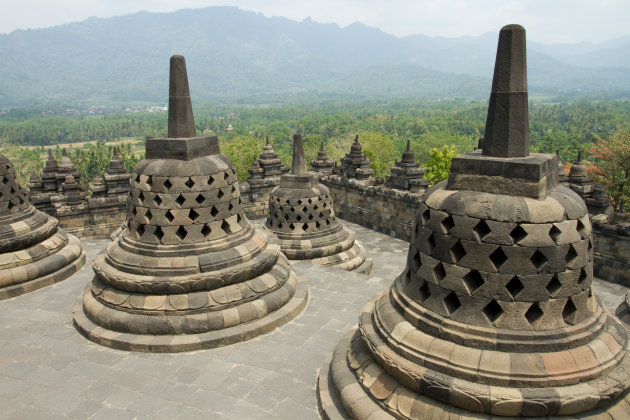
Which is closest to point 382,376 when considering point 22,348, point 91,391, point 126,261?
point 91,391

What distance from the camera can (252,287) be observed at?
6.56 m

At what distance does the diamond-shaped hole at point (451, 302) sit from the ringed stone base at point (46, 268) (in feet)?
24.7

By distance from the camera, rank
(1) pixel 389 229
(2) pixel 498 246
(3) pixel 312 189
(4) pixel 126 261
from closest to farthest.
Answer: (2) pixel 498 246 < (4) pixel 126 261 < (3) pixel 312 189 < (1) pixel 389 229

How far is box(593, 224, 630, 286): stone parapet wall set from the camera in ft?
35.8

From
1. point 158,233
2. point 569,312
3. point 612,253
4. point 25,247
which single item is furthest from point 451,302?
point 612,253

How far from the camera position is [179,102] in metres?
6.59

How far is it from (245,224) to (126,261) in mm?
1861

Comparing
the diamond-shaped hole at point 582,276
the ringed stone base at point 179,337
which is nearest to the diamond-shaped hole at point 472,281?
the diamond-shaped hole at point 582,276

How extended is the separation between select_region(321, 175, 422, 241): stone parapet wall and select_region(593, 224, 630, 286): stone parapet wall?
208 inches

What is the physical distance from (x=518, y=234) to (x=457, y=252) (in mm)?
511

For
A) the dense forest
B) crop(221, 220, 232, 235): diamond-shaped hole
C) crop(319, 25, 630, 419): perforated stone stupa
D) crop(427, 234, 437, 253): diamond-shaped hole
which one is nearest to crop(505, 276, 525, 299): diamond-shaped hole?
crop(319, 25, 630, 419): perforated stone stupa

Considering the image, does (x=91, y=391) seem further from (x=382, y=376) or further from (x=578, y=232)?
(x=578, y=232)

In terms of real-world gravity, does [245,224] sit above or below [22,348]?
above

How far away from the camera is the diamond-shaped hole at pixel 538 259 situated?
3592mm
